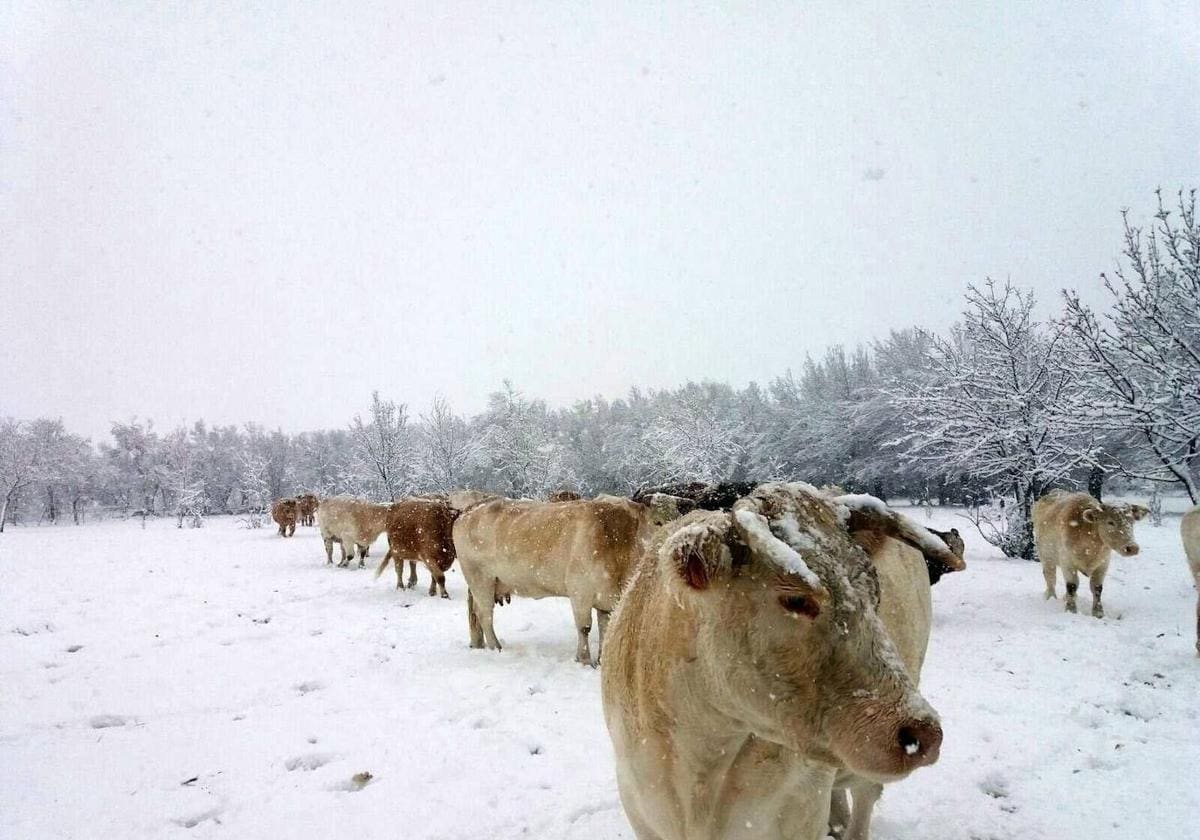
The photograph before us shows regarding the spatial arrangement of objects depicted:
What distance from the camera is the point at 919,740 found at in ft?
4.73

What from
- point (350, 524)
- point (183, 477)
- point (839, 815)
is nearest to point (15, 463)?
point (183, 477)

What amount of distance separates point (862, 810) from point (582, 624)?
443 centimetres

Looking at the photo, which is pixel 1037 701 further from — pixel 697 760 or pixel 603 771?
pixel 697 760

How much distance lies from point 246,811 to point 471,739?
1.69 meters

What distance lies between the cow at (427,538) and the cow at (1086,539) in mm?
11037

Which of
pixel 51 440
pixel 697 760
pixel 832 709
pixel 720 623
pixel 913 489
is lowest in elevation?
pixel 913 489

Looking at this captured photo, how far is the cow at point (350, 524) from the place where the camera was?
16766 mm

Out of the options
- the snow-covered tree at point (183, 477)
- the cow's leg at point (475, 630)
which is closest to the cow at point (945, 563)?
the cow's leg at point (475, 630)

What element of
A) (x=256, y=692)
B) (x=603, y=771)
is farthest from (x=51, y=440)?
(x=603, y=771)

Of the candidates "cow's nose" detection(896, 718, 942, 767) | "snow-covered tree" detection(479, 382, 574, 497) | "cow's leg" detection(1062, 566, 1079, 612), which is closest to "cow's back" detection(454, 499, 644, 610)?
"cow's nose" detection(896, 718, 942, 767)

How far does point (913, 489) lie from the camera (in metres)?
40.3

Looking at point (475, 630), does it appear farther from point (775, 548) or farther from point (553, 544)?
point (775, 548)

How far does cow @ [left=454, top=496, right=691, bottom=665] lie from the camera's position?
7023 millimetres

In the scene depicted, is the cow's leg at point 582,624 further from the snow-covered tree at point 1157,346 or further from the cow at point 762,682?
the snow-covered tree at point 1157,346
